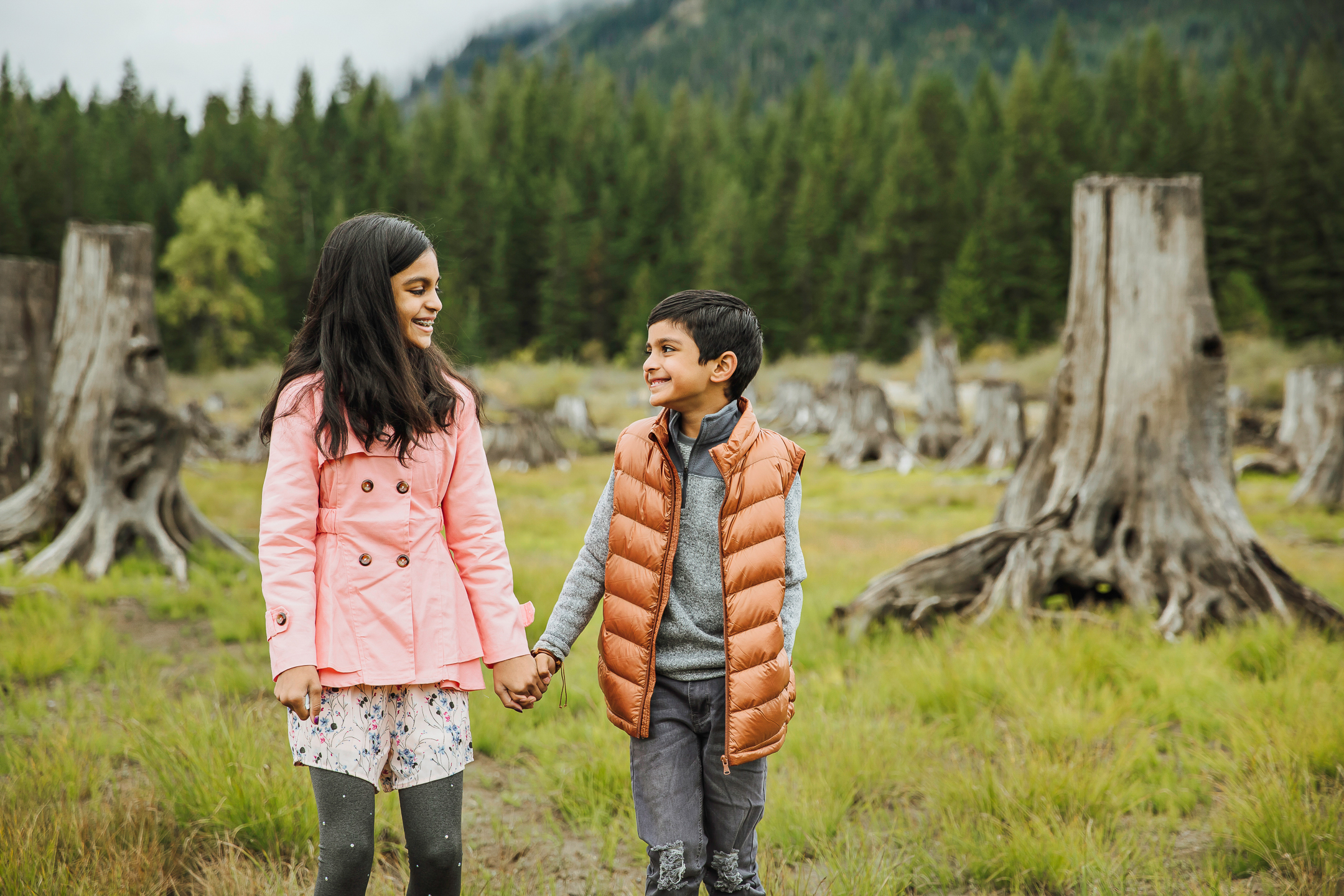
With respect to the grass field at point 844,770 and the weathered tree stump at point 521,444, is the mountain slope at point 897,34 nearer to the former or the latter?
the weathered tree stump at point 521,444

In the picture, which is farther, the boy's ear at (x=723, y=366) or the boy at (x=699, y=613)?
the boy's ear at (x=723, y=366)

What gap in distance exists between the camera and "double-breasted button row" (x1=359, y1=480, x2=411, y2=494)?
1.92 meters

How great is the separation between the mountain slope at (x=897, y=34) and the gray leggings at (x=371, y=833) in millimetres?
108333

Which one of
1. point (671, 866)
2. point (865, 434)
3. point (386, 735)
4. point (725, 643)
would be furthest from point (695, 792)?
point (865, 434)

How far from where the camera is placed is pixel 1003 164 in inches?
1726

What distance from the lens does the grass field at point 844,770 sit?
2609 millimetres

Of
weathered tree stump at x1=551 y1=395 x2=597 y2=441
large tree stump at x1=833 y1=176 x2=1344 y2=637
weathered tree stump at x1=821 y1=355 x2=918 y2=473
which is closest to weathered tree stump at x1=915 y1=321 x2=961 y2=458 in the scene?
weathered tree stump at x1=821 y1=355 x2=918 y2=473

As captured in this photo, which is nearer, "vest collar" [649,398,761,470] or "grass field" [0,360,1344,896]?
"vest collar" [649,398,761,470]

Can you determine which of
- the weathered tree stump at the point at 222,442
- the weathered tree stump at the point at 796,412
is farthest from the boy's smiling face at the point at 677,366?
the weathered tree stump at the point at 796,412

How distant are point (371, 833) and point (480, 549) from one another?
0.64 metres

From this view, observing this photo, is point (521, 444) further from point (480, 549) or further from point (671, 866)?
point (671, 866)

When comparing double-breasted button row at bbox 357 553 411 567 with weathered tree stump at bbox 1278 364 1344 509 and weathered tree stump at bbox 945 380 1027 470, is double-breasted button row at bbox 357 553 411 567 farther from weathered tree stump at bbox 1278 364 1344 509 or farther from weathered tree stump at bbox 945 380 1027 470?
weathered tree stump at bbox 945 380 1027 470

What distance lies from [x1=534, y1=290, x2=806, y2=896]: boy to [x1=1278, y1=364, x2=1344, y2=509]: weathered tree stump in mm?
10232


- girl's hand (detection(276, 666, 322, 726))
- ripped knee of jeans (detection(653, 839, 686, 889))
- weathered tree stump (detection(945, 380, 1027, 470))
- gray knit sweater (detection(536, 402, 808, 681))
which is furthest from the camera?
weathered tree stump (detection(945, 380, 1027, 470))
